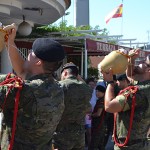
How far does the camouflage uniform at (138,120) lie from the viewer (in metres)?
3.37

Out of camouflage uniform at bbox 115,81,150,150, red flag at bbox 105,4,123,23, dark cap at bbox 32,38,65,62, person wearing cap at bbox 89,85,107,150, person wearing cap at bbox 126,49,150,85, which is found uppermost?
red flag at bbox 105,4,123,23

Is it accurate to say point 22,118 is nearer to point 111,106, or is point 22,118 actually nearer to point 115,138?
point 111,106

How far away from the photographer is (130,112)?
3.41 metres

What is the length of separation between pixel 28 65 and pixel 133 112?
4.26 feet

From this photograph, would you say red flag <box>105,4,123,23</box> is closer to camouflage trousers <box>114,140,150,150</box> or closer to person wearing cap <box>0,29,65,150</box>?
camouflage trousers <box>114,140,150,150</box>

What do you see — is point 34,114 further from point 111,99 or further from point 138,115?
point 138,115

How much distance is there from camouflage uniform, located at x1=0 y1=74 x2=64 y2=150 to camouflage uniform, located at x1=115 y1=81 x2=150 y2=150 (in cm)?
102

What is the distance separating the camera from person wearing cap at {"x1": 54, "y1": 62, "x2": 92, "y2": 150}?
3928 mm

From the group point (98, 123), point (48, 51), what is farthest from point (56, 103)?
point (98, 123)

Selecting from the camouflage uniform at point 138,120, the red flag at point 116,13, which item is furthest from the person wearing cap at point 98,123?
the red flag at point 116,13

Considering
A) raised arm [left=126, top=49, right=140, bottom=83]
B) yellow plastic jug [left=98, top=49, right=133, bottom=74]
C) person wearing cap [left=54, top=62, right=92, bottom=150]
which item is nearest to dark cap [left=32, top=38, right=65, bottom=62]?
yellow plastic jug [left=98, top=49, right=133, bottom=74]

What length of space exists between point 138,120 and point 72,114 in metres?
0.82

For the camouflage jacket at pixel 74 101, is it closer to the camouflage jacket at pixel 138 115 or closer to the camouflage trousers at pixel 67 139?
the camouflage trousers at pixel 67 139

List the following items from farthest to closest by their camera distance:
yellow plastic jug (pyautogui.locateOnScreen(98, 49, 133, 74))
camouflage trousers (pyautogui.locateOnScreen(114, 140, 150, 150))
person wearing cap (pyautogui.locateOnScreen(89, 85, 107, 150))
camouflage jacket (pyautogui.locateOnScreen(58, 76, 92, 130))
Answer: person wearing cap (pyautogui.locateOnScreen(89, 85, 107, 150)) < camouflage jacket (pyautogui.locateOnScreen(58, 76, 92, 130)) < camouflage trousers (pyautogui.locateOnScreen(114, 140, 150, 150)) < yellow plastic jug (pyautogui.locateOnScreen(98, 49, 133, 74))
